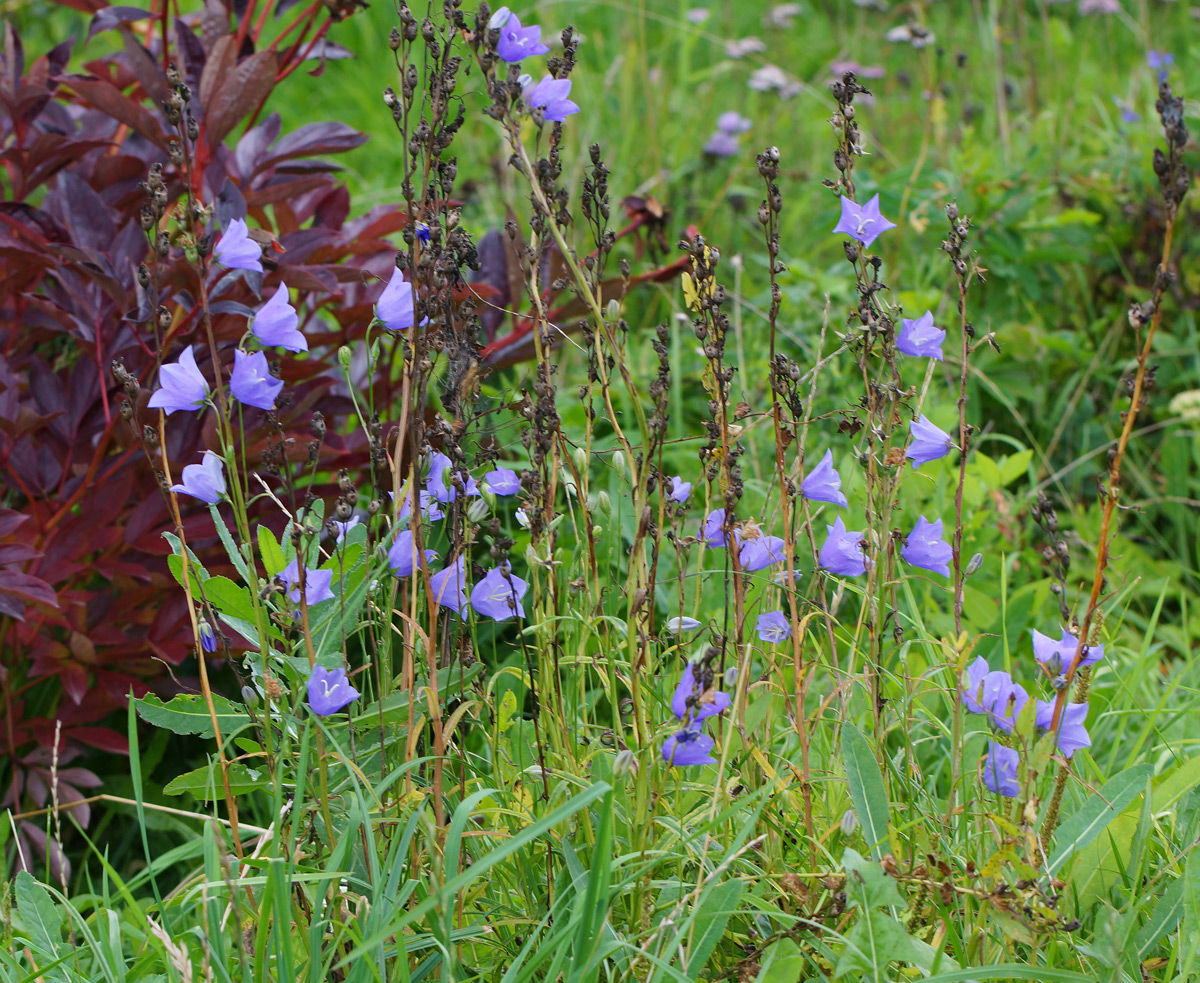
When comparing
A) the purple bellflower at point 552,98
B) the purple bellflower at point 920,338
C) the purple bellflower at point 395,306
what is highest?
the purple bellflower at point 552,98

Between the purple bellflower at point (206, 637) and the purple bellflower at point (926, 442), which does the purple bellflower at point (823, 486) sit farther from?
the purple bellflower at point (206, 637)

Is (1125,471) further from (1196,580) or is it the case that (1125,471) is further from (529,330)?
(529,330)

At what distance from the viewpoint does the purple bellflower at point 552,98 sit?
130cm

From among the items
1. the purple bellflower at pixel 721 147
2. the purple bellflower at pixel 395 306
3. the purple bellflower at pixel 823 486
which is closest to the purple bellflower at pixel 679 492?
the purple bellflower at pixel 823 486

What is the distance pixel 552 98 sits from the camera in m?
1.31

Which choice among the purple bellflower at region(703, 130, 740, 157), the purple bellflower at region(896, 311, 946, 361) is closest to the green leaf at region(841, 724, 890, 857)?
the purple bellflower at region(896, 311, 946, 361)

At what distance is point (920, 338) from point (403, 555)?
0.71 m

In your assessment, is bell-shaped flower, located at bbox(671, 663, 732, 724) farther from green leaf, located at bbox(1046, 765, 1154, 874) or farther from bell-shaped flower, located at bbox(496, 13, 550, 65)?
bell-shaped flower, located at bbox(496, 13, 550, 65)

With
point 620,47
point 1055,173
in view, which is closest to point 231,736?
point 1055,173

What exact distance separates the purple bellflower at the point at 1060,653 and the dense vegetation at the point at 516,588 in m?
0.01

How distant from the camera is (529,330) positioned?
84.3 inches

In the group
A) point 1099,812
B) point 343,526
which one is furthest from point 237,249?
point 1099,812

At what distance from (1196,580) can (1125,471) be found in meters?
0.39

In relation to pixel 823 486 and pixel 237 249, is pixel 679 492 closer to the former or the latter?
pixel 823 486
